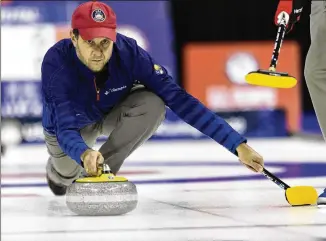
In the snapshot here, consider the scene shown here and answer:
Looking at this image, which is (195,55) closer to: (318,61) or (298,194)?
(318,61)

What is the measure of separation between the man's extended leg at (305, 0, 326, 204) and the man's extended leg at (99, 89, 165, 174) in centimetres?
58

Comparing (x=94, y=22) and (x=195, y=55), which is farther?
(x=195, y=55)

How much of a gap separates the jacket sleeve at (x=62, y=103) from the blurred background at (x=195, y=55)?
5404 mm

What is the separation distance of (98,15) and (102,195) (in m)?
0.60

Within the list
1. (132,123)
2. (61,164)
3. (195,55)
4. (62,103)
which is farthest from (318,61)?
(195,55)

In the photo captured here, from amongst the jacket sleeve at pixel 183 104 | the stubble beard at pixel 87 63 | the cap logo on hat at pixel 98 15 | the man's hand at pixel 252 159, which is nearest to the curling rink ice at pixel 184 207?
the man's hand at pixel 252 159

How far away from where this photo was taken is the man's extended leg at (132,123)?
3.08m

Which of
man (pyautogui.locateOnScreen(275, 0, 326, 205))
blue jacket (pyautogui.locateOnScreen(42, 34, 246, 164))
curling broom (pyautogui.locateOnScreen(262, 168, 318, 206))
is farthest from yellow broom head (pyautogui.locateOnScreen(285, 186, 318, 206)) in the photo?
blue jacket (pyautogui.locateOnScreen(42, 34, 246, 164))

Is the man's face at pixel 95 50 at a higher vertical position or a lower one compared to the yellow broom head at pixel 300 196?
higher

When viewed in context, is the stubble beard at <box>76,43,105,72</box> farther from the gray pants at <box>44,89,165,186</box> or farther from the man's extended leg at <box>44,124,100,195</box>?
the man's extended leg at <box>44,124,100,195</box>

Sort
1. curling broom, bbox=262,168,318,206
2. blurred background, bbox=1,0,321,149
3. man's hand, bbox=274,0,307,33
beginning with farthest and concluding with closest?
1. blurred background, bbox=1,0,321,149
2. man's hand, bbox=274,0,307,33
3. curling broom, bbox=262,168,318,206

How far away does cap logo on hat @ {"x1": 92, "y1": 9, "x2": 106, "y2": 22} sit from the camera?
2671mm

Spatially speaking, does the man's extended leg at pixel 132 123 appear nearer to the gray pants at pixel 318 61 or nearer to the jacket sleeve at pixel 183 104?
the jacket sleeve at pixel 183 104

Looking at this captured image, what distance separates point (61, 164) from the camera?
3.42 m
